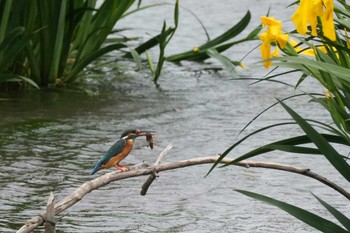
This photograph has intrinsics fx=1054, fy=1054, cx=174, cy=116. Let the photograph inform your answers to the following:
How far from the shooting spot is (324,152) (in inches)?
115

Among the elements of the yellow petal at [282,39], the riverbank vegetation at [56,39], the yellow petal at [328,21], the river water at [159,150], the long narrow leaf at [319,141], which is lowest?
the river water at [159,150]

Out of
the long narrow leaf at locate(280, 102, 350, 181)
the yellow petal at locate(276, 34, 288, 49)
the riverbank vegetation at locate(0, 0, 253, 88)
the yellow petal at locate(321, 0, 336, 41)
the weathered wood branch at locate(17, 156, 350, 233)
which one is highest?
the yellow petal at locate(321, 0, 336, 41)

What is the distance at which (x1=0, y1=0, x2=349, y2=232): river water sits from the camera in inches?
167

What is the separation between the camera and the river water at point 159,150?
167 inches

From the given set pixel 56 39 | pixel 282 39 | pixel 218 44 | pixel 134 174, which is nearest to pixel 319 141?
pixel 282 39

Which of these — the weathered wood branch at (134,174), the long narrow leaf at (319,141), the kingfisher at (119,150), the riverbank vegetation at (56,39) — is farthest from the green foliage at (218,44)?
the long narrow leaf at (319,141)

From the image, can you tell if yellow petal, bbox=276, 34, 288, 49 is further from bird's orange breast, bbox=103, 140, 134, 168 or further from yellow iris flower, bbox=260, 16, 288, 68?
bird's orange breast, bbox=103, 140, 134, 168

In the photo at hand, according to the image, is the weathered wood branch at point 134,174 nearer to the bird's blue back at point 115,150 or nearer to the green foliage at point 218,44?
the bird's blue back at point 115,150

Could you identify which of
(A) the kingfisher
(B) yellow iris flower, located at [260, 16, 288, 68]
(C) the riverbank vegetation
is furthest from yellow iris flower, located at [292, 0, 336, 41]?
(C) the riverbank vegetation

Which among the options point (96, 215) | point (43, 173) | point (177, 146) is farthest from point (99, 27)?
point (96, 215)

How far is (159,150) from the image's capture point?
5.44 metres

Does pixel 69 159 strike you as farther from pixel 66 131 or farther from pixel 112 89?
pixel 112 89

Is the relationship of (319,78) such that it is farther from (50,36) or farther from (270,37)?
(50,36)

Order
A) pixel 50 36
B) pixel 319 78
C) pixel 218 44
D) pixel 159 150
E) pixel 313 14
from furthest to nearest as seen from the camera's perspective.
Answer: pixel 218 44 → pixel 50 36 → pixel 159 150 → pixel 319 78 → pixel 313 14
